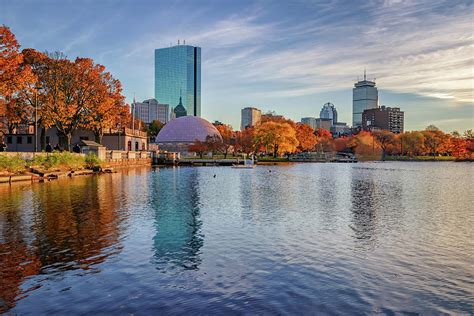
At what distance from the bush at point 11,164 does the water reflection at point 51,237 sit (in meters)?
16.3

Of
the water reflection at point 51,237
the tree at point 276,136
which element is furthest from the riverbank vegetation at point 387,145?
the water reflection at point 51,237

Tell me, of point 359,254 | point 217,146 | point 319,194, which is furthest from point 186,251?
point 217,146

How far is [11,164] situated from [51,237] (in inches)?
1306

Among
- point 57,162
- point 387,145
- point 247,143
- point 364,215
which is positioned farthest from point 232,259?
point 387,145

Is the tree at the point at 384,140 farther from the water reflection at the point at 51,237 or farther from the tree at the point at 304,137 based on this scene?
the water reflection at the point at 51,237

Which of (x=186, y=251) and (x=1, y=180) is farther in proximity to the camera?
(x=1, y=180)

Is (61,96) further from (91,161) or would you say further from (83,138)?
(83,138)

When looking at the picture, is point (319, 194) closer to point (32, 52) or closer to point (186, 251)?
point (186, 251)

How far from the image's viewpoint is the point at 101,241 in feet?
58.6

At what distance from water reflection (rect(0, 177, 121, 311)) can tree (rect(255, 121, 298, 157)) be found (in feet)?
335

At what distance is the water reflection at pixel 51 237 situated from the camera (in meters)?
13.7

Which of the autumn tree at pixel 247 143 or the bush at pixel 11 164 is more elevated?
the autumn tree at pixel 247 143

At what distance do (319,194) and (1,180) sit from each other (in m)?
32.7

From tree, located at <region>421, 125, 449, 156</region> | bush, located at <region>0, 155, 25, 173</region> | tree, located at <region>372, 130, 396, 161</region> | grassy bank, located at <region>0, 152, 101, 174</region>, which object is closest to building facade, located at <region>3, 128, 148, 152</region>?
grassy bank, located at <region>0, 152, 101, 174</region>
